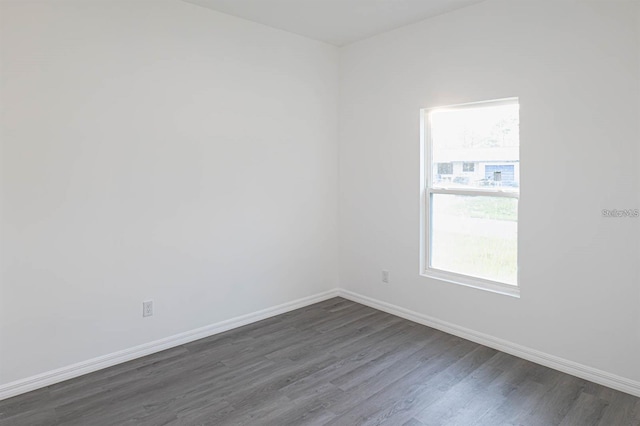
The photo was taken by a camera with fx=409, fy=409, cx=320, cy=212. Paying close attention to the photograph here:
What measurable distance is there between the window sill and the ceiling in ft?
7.58

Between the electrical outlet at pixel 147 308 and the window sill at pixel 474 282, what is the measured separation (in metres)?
2.41

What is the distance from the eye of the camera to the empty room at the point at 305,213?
2.62m

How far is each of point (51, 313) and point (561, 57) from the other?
13.0 feet

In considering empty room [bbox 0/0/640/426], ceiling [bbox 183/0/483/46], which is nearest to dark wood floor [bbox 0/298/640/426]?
empty room [bbox 0/0/640/426]

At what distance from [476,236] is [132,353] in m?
2.98

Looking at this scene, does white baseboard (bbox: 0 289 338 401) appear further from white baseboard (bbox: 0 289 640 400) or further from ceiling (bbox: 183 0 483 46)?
Answer: ceiling (bbox: 183 0 483 46)

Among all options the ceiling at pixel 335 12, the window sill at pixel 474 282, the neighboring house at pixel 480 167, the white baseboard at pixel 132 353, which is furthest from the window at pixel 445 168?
the white baseboard at pixel 132 353

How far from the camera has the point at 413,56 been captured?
382 cm

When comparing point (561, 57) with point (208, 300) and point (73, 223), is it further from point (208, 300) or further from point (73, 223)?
point (73, 223)

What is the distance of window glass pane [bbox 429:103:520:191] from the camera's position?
327cm

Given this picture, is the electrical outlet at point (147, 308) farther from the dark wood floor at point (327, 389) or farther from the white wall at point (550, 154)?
the white wall at point (550, 154)

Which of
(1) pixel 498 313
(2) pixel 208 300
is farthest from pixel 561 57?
(2) pixel 208 300

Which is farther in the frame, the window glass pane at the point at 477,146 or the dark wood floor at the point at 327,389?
the window glass pane at the point at 477,146

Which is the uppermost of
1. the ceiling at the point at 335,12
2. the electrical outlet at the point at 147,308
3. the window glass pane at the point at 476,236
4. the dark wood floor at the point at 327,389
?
the ceiling at the point at 335,12
